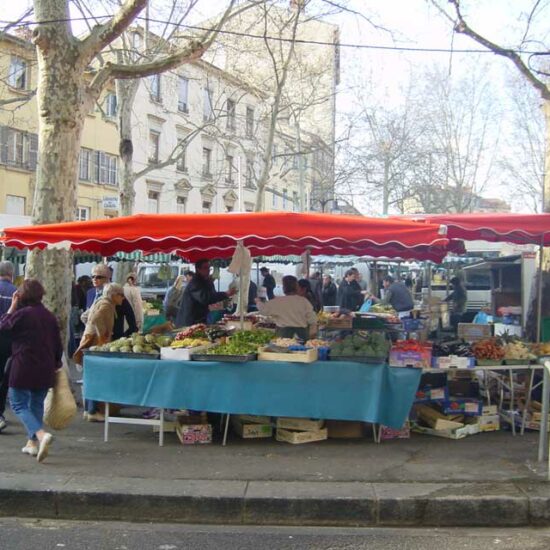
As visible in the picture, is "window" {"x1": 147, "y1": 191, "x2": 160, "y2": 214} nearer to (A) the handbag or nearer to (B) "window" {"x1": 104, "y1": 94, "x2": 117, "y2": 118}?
(B) "window" {"x1": 104, "y1": 94, "x2": 117, "y2": 118}

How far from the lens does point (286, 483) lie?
5418 mm

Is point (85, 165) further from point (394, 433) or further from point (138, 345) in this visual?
point (394, 433)

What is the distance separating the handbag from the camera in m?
6.21

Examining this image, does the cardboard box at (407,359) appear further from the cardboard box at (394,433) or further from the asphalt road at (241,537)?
the asphalt road at (241,537)

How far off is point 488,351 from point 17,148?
85.3 feet

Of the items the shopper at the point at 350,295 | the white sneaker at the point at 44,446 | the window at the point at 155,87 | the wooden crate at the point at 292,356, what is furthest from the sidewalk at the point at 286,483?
the window at the point at 155,87

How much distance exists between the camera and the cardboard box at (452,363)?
673 centimetres

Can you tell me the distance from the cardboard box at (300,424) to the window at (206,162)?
34.4 metres

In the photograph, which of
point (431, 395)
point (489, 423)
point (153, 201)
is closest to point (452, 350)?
point (431, 395)

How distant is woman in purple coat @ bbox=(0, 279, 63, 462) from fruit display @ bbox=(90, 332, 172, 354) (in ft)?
2.60

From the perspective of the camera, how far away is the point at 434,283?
2731 cm

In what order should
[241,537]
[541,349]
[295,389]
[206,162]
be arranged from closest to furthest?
[241,537]
[295,389]
[541,349]
[206,162]

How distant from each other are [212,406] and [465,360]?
2.66m

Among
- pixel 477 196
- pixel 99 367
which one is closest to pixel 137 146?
pixel 477 196
